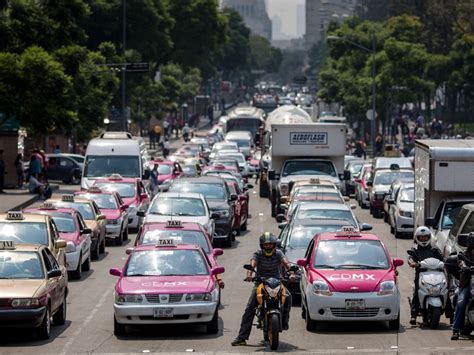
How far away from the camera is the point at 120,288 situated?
20625mm

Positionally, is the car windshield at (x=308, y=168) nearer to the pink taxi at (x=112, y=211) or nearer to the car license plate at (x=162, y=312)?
the pink taxi at (x=112, y=211)

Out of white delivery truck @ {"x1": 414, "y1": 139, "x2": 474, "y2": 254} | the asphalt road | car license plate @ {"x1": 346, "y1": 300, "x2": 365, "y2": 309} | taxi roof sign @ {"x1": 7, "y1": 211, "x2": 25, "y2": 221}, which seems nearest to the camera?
the asphalt road

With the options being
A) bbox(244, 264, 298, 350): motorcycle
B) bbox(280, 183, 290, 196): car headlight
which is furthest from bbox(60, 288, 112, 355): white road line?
bbox(280, 183, 290, 196): car headlight

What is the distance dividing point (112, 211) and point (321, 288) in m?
16.7

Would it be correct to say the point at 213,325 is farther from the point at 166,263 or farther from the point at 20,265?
the point at 20,265

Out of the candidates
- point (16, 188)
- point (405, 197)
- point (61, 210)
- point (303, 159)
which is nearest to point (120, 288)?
point (61, 210)

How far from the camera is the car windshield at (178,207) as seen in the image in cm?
3394

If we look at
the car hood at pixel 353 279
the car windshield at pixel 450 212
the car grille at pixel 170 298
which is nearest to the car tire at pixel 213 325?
the car grille at pixel 170 298

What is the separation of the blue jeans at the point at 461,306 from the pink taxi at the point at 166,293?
3.41 m

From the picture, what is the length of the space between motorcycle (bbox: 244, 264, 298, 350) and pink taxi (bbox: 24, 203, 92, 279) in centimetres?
935

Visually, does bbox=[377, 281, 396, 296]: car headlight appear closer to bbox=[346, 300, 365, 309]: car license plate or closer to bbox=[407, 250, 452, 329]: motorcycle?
bbox=[346, 300, 365, 309]: car license plate

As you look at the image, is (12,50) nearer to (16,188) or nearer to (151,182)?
(16,188)

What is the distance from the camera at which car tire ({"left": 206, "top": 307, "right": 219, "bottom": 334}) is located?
2073 cm

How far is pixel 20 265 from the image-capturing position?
2103 centimetres
